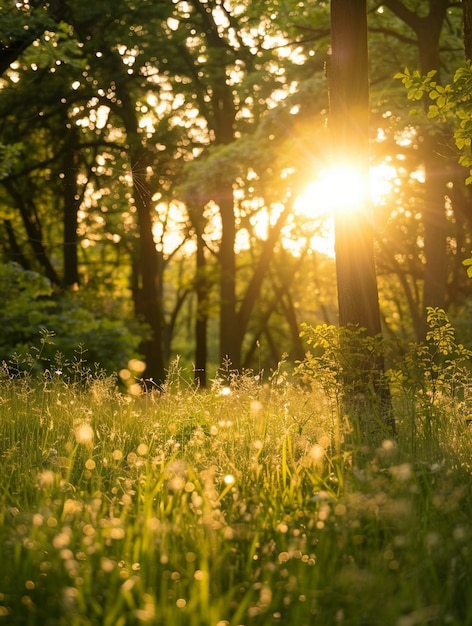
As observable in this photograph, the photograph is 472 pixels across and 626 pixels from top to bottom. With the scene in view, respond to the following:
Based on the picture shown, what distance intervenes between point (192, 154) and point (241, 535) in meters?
20.5

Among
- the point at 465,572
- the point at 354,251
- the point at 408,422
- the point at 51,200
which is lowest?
the point at 465,572

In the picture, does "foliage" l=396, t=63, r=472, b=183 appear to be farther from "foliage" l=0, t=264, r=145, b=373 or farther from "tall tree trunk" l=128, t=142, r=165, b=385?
"tall tree trunk" l=128, t=142, r=165, b=385

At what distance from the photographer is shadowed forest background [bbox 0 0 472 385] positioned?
15750mm

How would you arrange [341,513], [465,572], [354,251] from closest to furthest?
[465,572]
[341,513]
[354,251]

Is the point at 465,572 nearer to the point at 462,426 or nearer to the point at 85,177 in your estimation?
the point at 462,426

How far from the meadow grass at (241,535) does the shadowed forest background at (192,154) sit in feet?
30.9

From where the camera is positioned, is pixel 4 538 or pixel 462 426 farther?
pixel 462 426

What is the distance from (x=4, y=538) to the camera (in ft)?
13.5

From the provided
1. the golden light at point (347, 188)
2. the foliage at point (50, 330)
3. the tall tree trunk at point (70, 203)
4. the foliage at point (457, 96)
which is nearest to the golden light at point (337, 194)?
the golden light at point (347, 188)

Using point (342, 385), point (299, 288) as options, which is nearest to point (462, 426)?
point (342, 385)

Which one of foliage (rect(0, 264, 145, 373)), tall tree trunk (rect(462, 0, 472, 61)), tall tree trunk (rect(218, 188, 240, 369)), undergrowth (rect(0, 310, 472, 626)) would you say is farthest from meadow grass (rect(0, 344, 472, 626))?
tall tree trunk (rect(218, 188, 240, 369))

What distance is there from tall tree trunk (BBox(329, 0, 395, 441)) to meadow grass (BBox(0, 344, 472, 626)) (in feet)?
7.75

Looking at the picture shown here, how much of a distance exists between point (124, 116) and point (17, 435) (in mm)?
18098

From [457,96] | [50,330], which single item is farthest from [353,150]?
[50,330]
